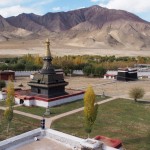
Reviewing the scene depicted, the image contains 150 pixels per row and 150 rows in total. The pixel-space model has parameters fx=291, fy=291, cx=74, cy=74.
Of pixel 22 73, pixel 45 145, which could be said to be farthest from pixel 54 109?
pixel 22 73

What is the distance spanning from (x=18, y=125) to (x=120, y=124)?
10.7m

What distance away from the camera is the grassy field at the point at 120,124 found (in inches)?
1050

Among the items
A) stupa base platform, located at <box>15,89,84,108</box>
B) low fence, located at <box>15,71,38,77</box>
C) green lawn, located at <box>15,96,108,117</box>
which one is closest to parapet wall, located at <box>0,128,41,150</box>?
green lawn, located at <box>15,96,108,117</box>

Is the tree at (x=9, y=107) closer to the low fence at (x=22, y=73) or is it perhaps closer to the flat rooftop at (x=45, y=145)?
the flat rooftop at (x=45, y=145)

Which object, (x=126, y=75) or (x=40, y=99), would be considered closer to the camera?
(x=40, y=99)

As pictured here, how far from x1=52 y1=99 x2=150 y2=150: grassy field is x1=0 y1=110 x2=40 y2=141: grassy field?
226 cm

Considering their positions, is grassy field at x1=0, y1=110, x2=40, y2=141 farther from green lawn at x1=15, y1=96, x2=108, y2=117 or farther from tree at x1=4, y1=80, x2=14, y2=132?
green lawn at x1=15, y1=96, x2=108, y2=117

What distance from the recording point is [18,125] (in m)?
30.0

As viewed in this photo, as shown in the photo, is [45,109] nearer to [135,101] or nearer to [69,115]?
[69,115]

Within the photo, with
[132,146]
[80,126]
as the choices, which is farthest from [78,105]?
[132,146]

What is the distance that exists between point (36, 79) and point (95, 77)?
36.5 m

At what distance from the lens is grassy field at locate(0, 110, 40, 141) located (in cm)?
2737

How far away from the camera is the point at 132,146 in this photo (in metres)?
25.0

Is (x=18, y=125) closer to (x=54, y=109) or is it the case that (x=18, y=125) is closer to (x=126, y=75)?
(x=54, y=109)
